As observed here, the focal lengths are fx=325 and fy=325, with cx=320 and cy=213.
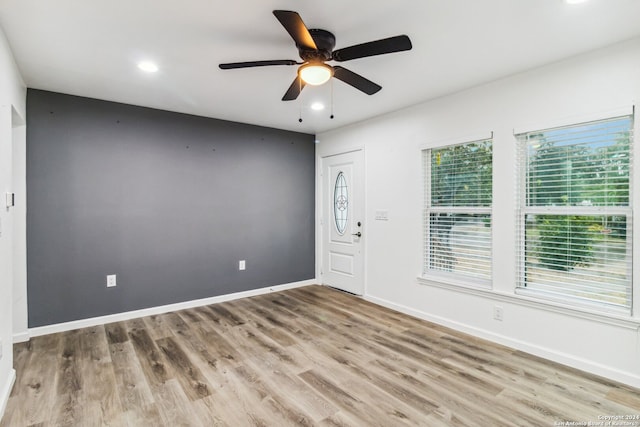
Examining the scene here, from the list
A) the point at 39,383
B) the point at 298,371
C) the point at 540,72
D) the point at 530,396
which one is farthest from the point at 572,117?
the point at 39,383

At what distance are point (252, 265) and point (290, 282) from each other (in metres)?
0.72

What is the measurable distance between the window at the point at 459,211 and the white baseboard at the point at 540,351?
1.56 feet

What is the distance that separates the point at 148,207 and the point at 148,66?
1.74 meters

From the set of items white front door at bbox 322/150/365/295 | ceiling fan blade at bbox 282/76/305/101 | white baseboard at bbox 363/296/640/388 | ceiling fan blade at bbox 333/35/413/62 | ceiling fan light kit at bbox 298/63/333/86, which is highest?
ceiling fan blade at bbox 333/35/413/62

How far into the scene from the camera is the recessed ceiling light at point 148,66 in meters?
2.68

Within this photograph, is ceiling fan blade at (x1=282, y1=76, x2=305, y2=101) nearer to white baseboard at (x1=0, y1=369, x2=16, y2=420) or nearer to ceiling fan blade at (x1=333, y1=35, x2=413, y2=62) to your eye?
ceiling fan blade at (x1=333, y1=35, x2=413, y2=62)

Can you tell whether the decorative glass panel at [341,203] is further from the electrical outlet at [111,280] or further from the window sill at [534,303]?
the electrical outlet at [111,280]

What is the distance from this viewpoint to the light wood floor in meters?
2.03

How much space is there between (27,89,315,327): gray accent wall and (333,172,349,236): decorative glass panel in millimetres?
580

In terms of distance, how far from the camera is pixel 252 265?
15.4 ft

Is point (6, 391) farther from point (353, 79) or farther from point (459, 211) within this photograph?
point (459, 211)

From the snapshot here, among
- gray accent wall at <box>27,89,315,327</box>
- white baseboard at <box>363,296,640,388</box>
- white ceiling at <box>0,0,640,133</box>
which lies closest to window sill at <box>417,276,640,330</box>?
white baseboard at <box>363,296,640,388</box>

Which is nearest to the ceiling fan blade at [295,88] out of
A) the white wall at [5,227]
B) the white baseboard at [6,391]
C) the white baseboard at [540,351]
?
the white wall at [5,227]

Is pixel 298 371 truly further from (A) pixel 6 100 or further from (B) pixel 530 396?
(A) pixel 6 100
